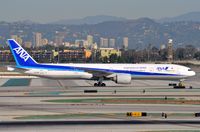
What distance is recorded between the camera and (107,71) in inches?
3022

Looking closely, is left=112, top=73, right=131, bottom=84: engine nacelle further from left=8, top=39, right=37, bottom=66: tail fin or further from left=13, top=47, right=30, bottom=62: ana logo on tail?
left=13, top=47, right=30, bottom=62: ana logo on tail

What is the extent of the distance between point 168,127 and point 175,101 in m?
17.5

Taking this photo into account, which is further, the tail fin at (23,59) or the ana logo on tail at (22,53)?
the ana logo on tail at (22,53)

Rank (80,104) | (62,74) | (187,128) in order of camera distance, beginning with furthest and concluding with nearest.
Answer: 1. (62,74)
2. (80,104)
3. (187,128)

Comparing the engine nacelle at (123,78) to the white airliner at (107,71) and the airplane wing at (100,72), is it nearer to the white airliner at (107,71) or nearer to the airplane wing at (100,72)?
the white airliner at (107,71)

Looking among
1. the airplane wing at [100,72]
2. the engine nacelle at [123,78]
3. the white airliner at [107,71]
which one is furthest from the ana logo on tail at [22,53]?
the engine nacelle at [123,78]

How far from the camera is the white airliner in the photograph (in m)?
76.1

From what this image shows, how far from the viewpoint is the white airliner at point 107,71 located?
7606cm

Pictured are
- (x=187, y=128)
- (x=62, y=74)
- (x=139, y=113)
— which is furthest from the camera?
(x=62, y=74)

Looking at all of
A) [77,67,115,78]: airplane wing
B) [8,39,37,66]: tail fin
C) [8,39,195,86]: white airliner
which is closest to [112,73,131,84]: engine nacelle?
[8,39,195,86]: white airliner

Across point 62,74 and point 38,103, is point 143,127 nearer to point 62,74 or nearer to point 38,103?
point 38,103

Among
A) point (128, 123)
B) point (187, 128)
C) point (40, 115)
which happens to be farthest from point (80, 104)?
point (187, 128)

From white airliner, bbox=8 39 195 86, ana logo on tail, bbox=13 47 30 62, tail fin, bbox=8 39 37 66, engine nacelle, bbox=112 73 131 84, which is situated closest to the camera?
engine nacelle, bbox=112 73 131 84

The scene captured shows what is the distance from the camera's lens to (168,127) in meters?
35.2
